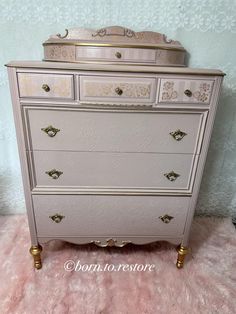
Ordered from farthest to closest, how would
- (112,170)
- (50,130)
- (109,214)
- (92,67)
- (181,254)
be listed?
1. (181,254)
2. (109,214)
3. (112,170)
4. (50,130)
5. (92,67)

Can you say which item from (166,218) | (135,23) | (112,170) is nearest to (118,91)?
(112,170)

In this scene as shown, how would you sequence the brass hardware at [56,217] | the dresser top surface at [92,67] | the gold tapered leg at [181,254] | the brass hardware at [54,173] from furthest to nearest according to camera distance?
1. the gold tapered leg at [181,254]
2. the brass hardware at [56,217]
3. the brass hardware at [54,173]
4. the dresser top surface at [92,67]

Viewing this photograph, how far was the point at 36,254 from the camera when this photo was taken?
133cm

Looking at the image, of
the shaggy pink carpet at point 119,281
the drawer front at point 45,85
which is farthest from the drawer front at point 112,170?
the shaggy pink carpet at point 119,281

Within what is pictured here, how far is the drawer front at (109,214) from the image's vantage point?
3.94 feet

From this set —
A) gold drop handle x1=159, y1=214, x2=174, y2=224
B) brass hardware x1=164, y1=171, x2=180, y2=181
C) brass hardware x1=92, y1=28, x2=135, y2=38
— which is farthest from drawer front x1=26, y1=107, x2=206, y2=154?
brass hardware x1=92, y1=28, x2=135, y2=38

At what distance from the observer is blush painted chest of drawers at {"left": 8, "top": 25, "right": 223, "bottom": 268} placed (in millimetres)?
949

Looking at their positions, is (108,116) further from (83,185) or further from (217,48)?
(217,48)

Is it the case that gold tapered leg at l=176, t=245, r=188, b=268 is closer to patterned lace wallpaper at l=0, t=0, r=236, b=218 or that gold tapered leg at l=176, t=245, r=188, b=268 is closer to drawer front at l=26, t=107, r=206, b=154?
drawer front at l=26, t=107, r=206, b=154

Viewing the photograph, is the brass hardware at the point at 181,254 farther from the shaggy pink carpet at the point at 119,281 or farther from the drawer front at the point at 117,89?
the drawer front at the point at 117,89

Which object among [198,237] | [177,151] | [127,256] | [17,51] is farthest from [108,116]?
[198,237]

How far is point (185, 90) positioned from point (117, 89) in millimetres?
285

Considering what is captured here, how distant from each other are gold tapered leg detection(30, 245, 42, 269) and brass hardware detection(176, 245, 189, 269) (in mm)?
817

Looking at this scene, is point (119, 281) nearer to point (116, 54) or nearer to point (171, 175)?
point (171, 175)
